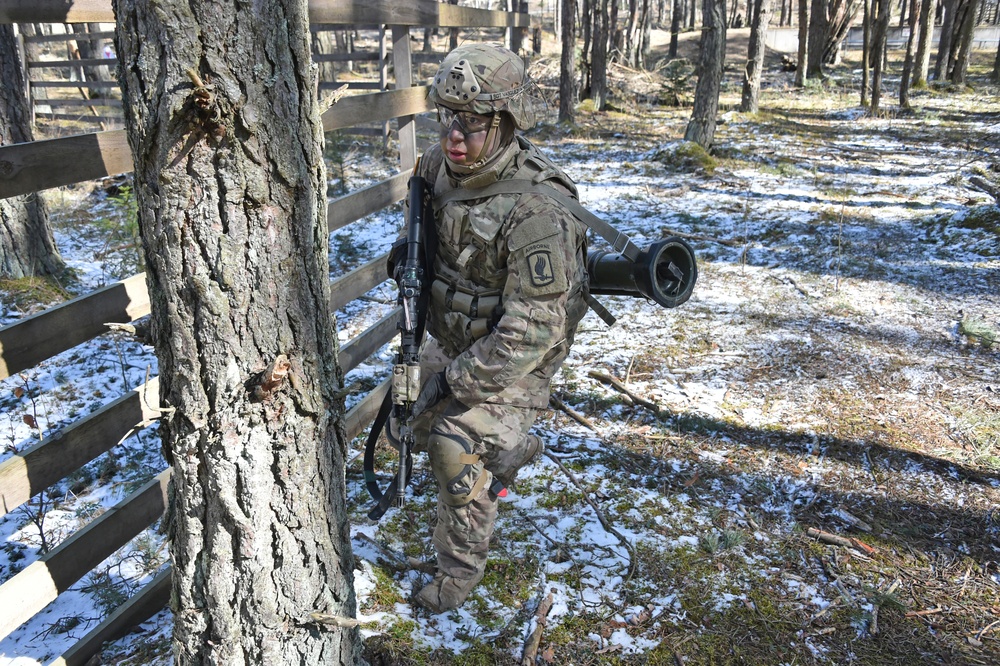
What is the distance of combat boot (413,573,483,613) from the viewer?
3.00m

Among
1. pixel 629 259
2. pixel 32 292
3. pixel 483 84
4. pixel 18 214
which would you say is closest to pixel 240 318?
pixel 483 84

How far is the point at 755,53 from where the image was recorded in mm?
13711

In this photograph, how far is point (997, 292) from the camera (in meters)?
5.86

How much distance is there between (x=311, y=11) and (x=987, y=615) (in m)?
4.30

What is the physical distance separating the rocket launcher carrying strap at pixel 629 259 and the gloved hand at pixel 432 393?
0.75 metres

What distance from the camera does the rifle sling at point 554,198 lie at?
2738 mm

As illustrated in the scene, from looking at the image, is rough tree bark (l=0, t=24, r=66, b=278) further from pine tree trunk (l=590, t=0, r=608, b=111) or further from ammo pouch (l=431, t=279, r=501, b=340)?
pine tree trunk (l=590, t=0, r=608, b=111)

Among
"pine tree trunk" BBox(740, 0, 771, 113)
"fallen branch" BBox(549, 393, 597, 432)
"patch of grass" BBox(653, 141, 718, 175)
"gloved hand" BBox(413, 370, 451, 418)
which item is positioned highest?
"pine tree trunk" BBox(740, 0, 771, 113)

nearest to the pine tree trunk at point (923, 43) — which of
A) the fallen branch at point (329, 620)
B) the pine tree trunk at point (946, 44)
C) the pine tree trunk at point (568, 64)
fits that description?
the pine tree trunk at point (946, 44)

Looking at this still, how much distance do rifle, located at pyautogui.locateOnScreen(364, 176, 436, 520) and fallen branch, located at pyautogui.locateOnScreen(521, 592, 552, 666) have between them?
31.4 inches

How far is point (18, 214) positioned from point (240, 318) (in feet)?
18.0

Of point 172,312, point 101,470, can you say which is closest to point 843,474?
point 172,312

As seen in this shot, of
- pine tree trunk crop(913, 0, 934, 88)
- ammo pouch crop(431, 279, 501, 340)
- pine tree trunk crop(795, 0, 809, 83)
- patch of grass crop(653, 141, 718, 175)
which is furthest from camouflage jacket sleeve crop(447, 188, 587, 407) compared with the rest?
pine tree trunk crop(795, 0, 809, 83)

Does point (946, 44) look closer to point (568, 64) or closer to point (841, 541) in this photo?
point (568, 64)
